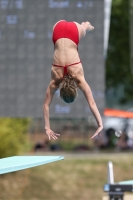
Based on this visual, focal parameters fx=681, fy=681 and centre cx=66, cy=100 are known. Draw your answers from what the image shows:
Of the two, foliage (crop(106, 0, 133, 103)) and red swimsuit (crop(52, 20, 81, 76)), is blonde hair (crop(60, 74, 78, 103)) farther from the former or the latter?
foliage (crop(106, 0, 133, 103))

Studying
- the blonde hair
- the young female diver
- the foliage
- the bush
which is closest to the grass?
the bush

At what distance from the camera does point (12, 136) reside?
49.6 feet

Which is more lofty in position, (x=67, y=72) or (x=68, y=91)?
(x=67, y=72)

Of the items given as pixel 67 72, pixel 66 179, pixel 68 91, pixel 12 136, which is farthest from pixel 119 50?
pixel 68 91

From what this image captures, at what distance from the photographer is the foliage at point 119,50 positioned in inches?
854

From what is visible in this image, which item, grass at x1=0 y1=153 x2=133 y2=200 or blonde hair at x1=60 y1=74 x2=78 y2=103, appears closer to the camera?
blonde hair at x1=60 y1=74 x2=78 y2=103

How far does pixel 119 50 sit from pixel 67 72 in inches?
583

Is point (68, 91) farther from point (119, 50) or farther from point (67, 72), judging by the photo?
point (119, 50)

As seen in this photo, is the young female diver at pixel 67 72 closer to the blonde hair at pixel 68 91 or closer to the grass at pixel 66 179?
the blonde hair at pixel 68 91

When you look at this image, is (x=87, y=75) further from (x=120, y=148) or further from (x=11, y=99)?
(x=120, y=148)

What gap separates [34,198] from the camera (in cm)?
1497

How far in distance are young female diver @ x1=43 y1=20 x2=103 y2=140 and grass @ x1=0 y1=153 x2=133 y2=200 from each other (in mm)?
7570

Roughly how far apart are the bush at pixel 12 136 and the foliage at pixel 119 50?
6.90m

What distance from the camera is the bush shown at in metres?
14.9
